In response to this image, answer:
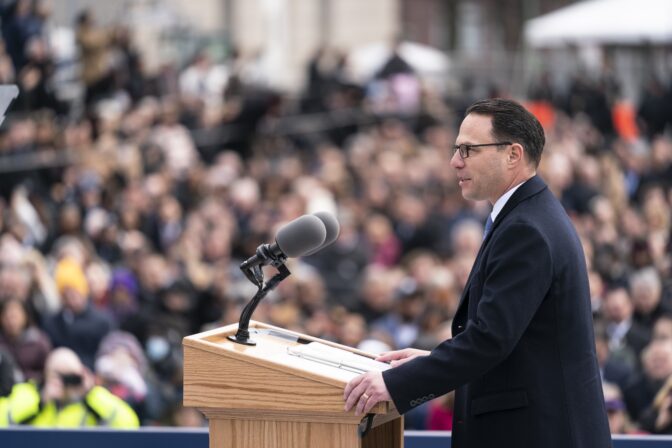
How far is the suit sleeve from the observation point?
3488 millimetres

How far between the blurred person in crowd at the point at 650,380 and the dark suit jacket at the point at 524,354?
168 inches

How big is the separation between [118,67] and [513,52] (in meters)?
30.7

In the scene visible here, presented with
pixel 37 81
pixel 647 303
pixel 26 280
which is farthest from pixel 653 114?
pixel 26 280

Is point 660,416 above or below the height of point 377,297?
above

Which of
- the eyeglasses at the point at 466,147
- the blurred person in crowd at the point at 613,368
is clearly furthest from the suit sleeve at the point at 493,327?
the blurred person in crowd at the point at 613,368

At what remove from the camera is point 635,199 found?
16.1 m

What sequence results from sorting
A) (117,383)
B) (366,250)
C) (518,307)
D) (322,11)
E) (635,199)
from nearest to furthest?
(518,307) → (117,383) → (366,250) → (635,199) → (322,11)

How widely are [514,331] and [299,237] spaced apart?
665 millimetres

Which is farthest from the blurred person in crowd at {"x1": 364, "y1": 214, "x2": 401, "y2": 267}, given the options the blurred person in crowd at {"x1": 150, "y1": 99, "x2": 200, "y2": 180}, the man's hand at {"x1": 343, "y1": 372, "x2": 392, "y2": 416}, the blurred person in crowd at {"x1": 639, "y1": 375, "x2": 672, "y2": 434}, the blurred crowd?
the man's hand at {"x1": 343, "y1": 372, "x2": 392, "y2": 416}

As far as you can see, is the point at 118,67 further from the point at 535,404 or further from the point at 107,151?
the point at 535,404

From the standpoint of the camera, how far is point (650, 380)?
786cm

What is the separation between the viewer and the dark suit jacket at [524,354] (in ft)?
11.5

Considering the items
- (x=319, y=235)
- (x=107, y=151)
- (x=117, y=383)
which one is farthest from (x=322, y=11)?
(x=319, y=235)

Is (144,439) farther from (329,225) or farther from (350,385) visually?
(350,385)
